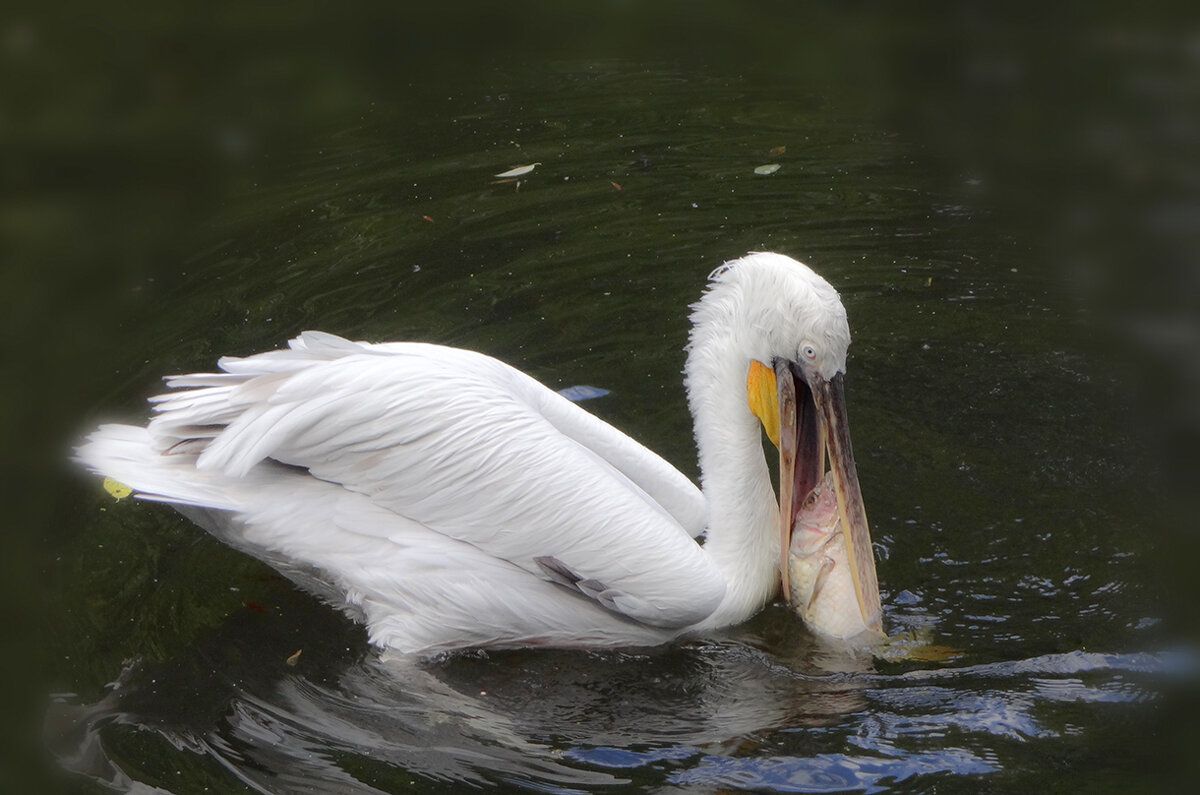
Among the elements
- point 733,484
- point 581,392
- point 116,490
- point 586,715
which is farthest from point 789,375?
point 116,490

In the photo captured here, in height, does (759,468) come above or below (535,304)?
below

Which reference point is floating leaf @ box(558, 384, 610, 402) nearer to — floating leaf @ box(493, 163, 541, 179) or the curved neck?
the curved neck

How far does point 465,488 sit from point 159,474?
0.94 m

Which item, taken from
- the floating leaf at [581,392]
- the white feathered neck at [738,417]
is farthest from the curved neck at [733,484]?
the floating leaf at [581,392]

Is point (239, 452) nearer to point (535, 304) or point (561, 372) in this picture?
point (561, 372)

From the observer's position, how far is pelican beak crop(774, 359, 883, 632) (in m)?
3.77

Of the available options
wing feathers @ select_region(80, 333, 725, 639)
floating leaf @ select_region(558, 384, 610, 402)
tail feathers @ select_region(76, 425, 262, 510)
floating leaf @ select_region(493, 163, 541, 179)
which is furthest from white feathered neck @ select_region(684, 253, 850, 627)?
→ floating leaf @ select_region(493, 163, 541, 179)

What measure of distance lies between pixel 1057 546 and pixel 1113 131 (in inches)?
76.3

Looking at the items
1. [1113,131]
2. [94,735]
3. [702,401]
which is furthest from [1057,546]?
[94,735]

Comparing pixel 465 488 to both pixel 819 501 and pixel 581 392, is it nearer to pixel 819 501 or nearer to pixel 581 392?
pixel 819 501

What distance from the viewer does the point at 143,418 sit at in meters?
4.99

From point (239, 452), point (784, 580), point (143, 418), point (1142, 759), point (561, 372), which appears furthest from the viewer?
point (561, 372)

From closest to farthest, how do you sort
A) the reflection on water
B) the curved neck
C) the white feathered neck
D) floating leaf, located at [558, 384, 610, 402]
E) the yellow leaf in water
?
1. the reflection on water
2. the white feathered neck
3. the curved neck
4. the yellow leaf in water
5. floating leaf, located at [558, 384, 610, 402]

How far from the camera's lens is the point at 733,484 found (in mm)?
Answer: 4000
